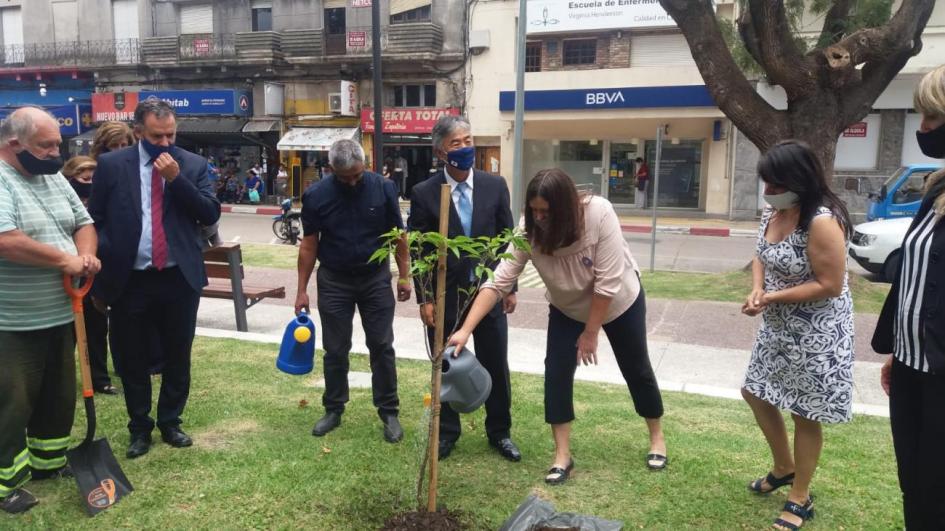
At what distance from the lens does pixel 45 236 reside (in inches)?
134

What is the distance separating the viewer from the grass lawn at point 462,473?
332cm

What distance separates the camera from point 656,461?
384 centimetres

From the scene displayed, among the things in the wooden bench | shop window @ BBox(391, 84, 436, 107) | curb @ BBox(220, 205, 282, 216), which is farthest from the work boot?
shop window @ BBox(391, 84, 436, 107)

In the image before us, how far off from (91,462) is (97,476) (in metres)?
0.10

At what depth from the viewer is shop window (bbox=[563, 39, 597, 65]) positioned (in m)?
23.1

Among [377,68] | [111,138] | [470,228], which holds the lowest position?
[470,228]

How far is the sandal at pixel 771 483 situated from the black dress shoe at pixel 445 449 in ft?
5.18

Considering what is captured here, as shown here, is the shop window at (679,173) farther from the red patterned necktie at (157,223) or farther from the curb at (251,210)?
the red patterned necktie at (157,223)

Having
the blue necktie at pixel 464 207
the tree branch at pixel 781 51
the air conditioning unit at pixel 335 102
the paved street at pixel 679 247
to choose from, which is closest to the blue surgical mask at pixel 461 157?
the blue necktie at pixel 464 207

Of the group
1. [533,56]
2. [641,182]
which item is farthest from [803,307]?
[533,56]

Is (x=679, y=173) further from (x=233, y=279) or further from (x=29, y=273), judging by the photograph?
(x=29, y=273)

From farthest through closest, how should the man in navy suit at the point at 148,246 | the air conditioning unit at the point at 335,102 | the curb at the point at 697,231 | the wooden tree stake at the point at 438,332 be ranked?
the air conditioning unit at the point at 335,102
the curb at the point at 697,231
the man in navy suit at the point at 148,246
the wooden tree stake at the point at 438,332

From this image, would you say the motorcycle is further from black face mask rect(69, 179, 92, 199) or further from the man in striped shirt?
the man in striped shirt

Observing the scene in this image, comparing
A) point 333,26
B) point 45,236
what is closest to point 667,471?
point 45,236
